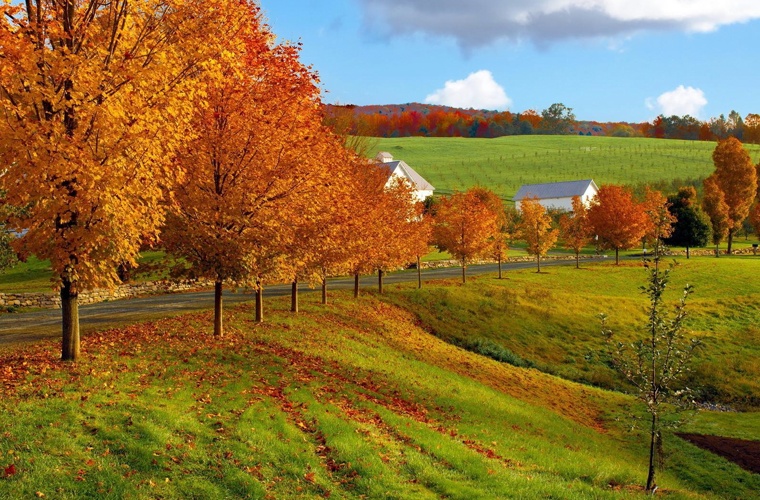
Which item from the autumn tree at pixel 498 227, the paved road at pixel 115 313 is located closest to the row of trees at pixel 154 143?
the paved road at pixel 115 313

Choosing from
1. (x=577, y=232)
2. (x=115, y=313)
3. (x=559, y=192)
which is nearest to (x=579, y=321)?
(x=577, y=232)

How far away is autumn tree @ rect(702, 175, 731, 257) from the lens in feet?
264

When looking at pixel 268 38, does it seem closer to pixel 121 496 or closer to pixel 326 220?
pixel 326 220

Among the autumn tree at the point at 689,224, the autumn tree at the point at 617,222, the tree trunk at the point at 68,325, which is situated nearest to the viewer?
the tree trunk at the point at 68,325

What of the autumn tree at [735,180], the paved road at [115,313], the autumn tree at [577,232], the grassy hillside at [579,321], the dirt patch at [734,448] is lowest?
the dirt patch at [734,448]

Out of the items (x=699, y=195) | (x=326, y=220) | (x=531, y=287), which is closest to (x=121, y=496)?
(x=326, y=220)

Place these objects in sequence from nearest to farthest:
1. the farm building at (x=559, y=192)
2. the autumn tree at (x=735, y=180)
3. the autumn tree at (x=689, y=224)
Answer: the autumn tree at (x=689, y=224) → the autumn tree at (x=735, y=180) → the farm building at (x=559, y=192)

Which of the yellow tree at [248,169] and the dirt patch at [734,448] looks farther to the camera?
the dirt patch at [734,448]

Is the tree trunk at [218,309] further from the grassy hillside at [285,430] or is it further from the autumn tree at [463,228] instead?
the autumn tree at [463,228]

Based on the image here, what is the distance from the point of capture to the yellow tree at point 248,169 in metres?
19.7

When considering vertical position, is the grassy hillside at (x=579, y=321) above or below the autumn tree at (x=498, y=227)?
below

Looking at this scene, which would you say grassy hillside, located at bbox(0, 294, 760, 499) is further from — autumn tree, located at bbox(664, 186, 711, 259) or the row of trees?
autumn tree, located at bbox(664, 186, 711, 259)

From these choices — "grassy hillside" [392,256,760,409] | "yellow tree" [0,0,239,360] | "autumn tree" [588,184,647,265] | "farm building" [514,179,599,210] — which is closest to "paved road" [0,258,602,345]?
"grassy hillside" [392,256,760,409]

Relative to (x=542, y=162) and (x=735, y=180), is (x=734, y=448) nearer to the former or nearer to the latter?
(x=735, y=180)
